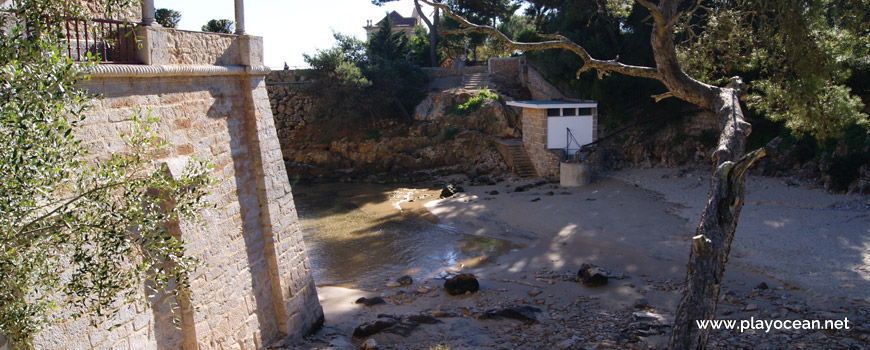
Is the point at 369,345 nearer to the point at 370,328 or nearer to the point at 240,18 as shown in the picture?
the point at 370,328

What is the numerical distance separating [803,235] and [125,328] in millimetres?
13697

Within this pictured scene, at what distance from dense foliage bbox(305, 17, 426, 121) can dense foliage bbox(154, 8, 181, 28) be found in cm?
1042

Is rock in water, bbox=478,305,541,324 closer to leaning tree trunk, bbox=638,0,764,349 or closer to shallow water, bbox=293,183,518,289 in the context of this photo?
shallow water, bbox=293,183,518,289

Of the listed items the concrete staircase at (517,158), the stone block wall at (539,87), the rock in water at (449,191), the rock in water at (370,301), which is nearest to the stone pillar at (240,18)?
the rock in water at (370,301)

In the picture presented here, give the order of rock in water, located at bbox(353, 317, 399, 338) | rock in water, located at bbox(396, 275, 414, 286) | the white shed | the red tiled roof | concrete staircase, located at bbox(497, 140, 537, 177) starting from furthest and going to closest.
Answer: the red tiled roof
concrete staircase, located at bbox(497, 140, 537, 177)
the white shed
rock in water, located at bbox(396, 275, 414, 286)
rock in water, located at bbox(353, 317, 399, 338)

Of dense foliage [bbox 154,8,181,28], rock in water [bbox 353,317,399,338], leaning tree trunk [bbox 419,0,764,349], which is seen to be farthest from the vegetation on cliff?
dense foliage [bbox 154,8,181,28]

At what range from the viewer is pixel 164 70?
7.47 metres

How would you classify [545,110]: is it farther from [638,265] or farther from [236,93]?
[236,93]

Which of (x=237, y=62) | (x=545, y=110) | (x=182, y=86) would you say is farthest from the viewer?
(x=545, y=110)

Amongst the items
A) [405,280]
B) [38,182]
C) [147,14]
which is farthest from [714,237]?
[405,280]

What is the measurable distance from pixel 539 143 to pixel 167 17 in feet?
43.5

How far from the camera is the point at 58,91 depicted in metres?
4.66

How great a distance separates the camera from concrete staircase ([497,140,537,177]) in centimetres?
2380

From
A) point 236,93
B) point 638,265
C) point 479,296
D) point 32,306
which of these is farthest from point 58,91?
point 638,265
